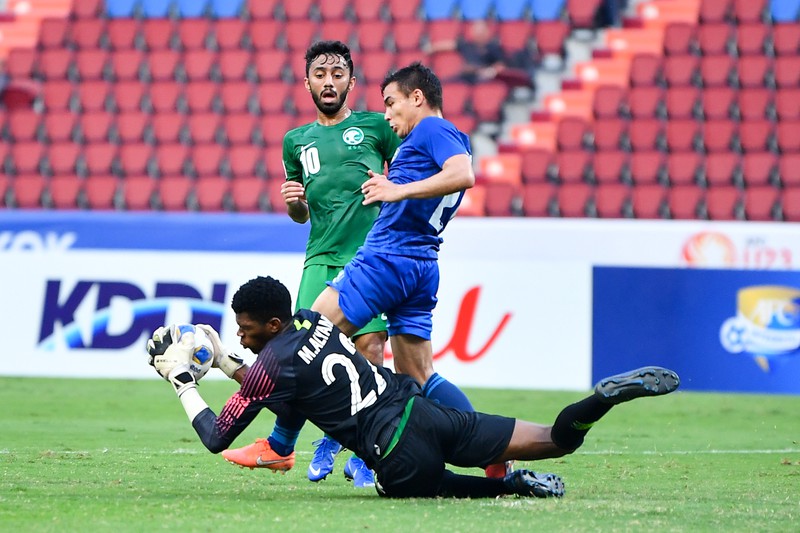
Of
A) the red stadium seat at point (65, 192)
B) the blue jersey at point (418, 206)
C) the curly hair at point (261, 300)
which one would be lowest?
the curly hair at point (261, 300)

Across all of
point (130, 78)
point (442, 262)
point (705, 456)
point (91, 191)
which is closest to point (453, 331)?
point (442, 262)

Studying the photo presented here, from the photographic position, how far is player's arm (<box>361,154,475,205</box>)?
17.9 feet

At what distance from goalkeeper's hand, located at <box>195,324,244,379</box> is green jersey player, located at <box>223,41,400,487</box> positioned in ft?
3.18

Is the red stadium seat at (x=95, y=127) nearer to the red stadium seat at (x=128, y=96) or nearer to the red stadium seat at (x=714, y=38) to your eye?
the red stadium seat at (x=128, y=96)

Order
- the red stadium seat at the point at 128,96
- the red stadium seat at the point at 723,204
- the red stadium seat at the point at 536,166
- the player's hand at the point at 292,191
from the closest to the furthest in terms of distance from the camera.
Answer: the player's hand at the point at 292,191
the red stadium seat at the point at 723,204
the red stadium seat at the point at 536,166
the red stadium seat at the point at 128,96

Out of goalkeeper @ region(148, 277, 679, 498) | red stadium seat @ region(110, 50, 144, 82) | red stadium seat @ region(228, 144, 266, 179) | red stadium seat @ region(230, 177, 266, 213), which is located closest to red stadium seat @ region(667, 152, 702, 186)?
red stadium seat @ region(230, 177, 266, 213)

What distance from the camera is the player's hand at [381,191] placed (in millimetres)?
5477

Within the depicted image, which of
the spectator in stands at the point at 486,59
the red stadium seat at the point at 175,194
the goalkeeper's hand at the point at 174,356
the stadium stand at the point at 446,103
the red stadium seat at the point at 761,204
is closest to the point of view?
the goalkeeper's hand at the point at 174,356

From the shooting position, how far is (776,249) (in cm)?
1184

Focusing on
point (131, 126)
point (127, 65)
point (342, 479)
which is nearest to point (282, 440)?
point (342, 479)

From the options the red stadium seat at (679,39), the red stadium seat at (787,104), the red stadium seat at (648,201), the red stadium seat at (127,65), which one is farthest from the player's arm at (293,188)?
the red stadium seat at (127,65)

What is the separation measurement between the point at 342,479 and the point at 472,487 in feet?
3.59

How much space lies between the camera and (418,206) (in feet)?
18.8

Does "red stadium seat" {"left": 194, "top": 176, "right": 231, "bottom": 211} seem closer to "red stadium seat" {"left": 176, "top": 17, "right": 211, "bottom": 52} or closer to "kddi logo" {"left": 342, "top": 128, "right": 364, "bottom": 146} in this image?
"red stadium seat" {"left": 176, "top": 17, "right": 211, "bottom": 52}
